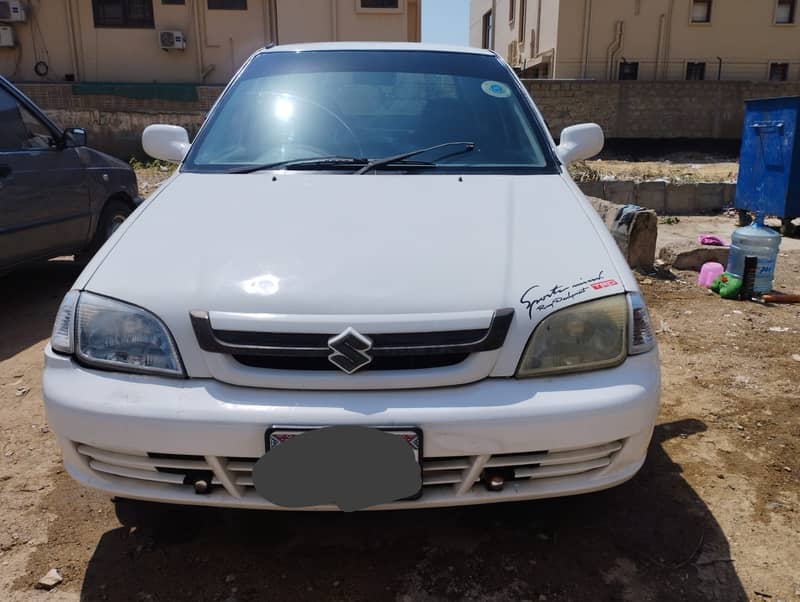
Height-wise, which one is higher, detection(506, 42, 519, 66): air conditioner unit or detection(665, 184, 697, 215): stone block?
detection(506, 42, 519, 66): air conditioner unit

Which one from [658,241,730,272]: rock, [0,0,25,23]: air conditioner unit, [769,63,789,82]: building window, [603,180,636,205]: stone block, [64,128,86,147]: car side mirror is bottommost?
[658,241,730,272]: rock

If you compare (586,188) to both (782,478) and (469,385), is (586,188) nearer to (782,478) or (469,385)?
(782,478)

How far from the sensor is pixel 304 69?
3010 millimetres

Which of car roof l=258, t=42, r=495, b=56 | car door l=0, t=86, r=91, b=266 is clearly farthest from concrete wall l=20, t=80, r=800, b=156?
→ car roof l=258, t=42, r=495, b=56

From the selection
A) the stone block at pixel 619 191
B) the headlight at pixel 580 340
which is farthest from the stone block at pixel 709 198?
the headlight at pixel 580 340

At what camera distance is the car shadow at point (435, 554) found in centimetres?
193

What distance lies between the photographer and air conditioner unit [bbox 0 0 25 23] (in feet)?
51.8

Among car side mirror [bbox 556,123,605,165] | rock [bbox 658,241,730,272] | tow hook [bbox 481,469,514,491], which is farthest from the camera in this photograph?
rock [bbox 658,241,730,272]

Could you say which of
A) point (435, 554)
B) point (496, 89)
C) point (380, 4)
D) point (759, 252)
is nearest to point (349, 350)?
Answer: point (435, 554)

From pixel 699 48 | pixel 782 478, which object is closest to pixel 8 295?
pixel 782 478

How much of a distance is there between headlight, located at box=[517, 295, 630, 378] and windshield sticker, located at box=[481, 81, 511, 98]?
1.45 metres

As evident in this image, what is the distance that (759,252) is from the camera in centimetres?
504

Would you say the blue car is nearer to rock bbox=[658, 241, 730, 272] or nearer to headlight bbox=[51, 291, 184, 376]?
headlight bbox=[51, 291, 184, 376]

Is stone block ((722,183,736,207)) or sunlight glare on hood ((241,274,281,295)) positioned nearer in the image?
sunlight glare on hood ((241,274,281,295))
